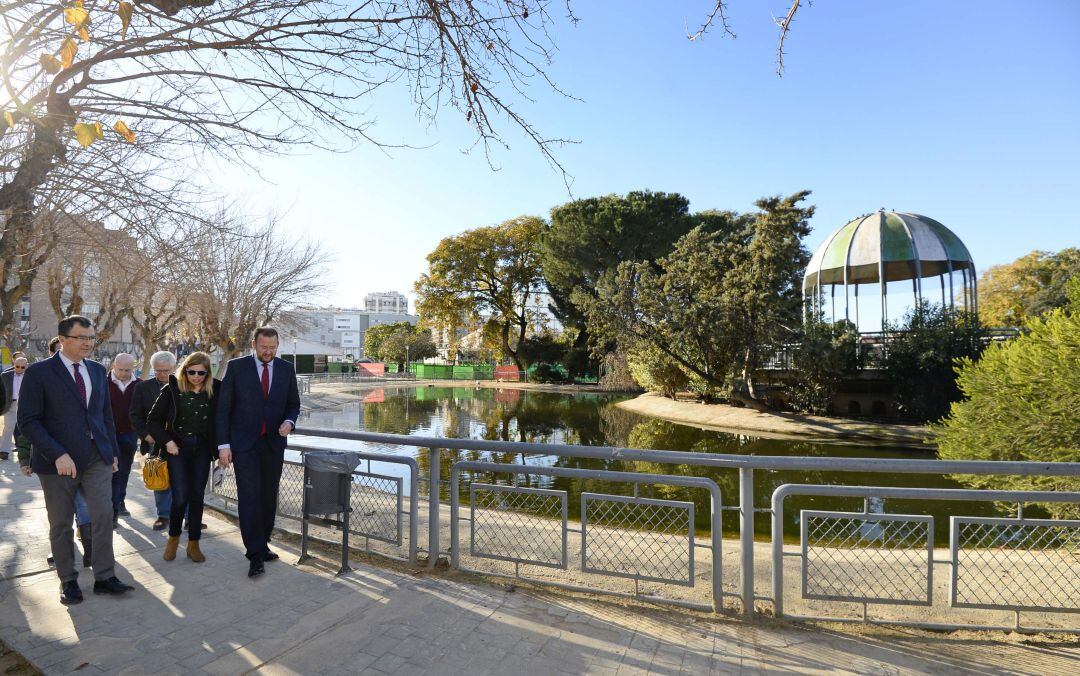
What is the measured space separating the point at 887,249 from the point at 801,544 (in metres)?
21.8

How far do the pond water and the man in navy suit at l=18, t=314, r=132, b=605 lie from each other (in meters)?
2.48

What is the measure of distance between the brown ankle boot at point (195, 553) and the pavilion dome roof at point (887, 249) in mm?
23079

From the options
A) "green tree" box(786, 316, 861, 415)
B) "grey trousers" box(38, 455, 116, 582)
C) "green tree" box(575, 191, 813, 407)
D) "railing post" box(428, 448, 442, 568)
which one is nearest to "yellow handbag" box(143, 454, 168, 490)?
"grey trousers" box(38, 455, 116, 582)

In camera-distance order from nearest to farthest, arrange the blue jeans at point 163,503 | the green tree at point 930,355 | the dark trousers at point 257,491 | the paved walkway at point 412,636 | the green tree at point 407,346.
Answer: the paved walkway at point 412,636 → the dark trousers at point 257,491 → the blue jeans at point 163,503 → the green tree at point 930,355 → the green tree at point 407,346

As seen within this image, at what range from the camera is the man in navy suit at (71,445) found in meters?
3.66

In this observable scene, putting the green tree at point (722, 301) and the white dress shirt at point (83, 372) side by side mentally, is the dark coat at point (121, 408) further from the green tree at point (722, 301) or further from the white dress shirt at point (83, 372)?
the green tree at point (722, 301)

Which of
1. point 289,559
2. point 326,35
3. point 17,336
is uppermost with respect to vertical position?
point 326,35

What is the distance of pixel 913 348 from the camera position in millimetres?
19500

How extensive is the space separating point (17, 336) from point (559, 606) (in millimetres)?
17759

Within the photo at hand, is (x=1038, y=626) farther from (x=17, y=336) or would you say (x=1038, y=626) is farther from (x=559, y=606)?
(x=17, y=336)

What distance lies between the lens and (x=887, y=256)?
21.8 m

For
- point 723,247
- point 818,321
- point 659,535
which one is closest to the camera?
point 659,535

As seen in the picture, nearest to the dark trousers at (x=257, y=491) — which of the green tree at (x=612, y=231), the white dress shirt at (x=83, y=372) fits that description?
the white dress shirt at (x=83, y=372)

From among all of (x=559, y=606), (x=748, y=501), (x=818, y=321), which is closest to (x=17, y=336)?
(x=559, y=606)
